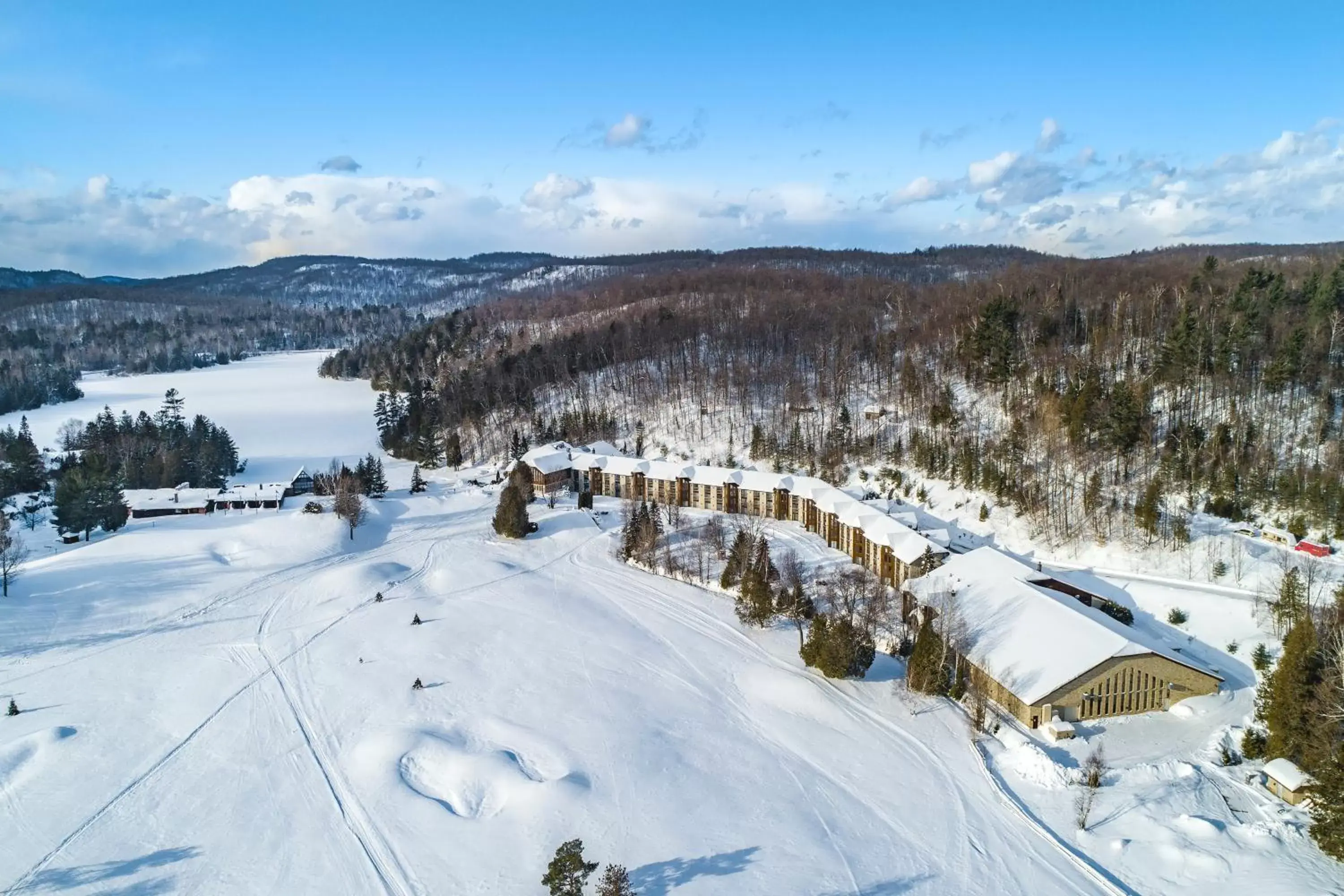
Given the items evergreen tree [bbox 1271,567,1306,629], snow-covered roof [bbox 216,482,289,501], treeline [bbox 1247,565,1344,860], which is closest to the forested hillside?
evergreen tree [bbox 1271,567,1306,629]

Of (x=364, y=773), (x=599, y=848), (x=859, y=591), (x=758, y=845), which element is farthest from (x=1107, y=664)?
(x=364, y=773)

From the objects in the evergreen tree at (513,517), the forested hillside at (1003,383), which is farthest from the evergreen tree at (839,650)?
the evergreen tree at (513,517)

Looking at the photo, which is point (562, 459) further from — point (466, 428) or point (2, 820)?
point (2, 820)

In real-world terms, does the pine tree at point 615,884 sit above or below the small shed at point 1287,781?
above

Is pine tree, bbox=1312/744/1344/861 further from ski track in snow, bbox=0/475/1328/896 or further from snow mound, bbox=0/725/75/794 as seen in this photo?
snow mound, bbox=0/725/75/794

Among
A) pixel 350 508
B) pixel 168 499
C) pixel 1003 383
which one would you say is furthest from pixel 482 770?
pixel 1003 383

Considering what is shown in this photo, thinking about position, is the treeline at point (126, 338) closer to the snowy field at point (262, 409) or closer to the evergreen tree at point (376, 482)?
the snowy field at point (262, 409)

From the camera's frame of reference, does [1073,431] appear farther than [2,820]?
Yes
